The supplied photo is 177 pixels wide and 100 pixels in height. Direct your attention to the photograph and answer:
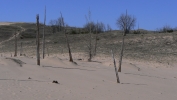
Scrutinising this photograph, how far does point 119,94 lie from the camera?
1493cm

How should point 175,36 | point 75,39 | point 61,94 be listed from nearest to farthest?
point 61,94 < point 175,36 < point 75,39

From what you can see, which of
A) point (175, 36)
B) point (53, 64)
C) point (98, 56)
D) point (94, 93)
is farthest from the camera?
point (175, 36)

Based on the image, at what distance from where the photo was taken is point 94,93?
47.5 ft

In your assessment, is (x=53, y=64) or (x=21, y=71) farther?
(x=53, y=64)

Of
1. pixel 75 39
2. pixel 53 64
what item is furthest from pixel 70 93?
pixel 75 39

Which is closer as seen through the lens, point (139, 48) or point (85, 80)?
point (85, 80)

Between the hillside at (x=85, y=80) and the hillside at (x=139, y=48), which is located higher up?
the hillside at (x=139, y=48)

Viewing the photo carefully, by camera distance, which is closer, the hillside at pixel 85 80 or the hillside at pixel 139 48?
the hillside at pixel 85 80

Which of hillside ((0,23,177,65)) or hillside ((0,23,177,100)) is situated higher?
hillside ((0,23,177,65))

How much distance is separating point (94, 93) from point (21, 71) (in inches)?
294

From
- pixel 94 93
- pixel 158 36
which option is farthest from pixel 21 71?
pixel 158 36

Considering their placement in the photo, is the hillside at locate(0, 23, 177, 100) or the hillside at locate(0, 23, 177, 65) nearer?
the hillside at locate(0, 23, 177, 100)

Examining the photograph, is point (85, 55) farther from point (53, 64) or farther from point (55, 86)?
point (55, 86)

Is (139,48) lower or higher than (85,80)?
higher
